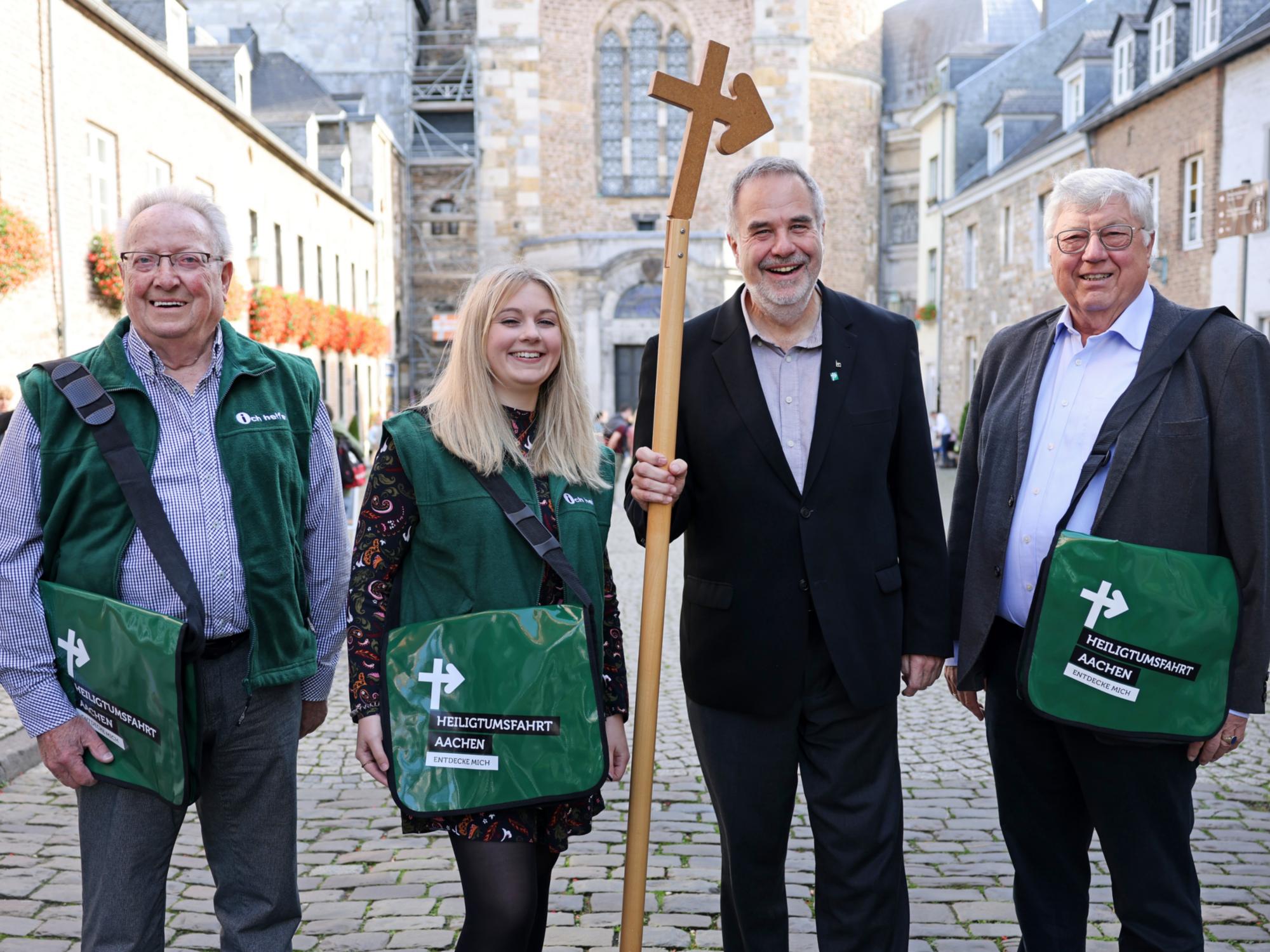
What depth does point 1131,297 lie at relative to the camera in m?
3.14

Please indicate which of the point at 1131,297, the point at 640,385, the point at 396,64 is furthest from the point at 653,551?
the point at 396,64

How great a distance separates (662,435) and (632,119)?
127 ft

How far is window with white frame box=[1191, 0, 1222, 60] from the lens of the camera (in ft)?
59.9

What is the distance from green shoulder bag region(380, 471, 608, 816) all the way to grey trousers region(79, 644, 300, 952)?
386 mm

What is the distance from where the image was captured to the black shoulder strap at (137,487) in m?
2.70

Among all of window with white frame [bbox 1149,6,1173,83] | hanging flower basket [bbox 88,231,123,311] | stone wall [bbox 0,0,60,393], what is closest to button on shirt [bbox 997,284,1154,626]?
stone wall [bbox 0,0,60,393]

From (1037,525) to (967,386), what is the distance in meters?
29.3

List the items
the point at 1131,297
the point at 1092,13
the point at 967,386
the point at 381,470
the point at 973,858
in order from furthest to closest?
the point at 1092,13, the point at 967,386, the point at 973,858, the point at 1131,297, the point at 381,470

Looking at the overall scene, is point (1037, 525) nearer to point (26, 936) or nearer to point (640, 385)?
point (640, 385)

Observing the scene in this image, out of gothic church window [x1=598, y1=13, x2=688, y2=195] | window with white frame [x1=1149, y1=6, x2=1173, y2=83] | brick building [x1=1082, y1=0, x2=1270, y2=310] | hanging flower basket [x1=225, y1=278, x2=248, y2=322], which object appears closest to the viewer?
brick building [x1=1082, y1=0, x2=1270, y2=310]

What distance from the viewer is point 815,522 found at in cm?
309

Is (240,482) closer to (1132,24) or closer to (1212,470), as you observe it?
(1212,470)

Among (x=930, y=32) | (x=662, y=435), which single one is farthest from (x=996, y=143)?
(x=662, y=435)

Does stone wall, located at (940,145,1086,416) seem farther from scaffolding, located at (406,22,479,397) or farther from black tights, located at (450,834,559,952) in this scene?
black tights, located at (450,834,559,952)
